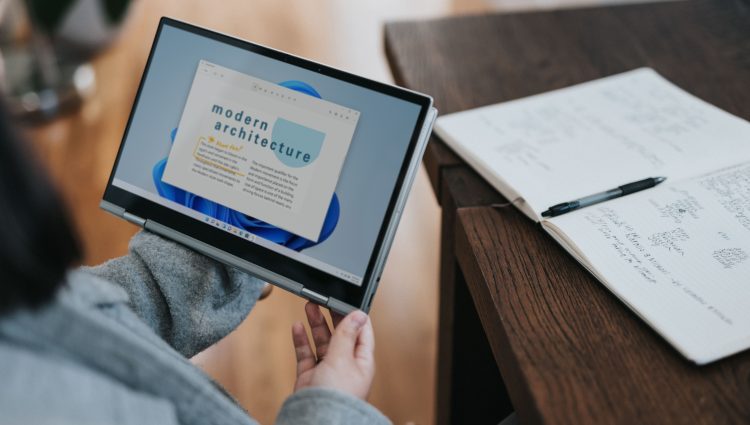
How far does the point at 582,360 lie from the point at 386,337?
3.14 ft

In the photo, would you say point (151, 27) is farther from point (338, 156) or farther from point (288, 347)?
point (338, 156)

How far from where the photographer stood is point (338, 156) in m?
0.62

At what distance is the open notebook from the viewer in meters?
0.54

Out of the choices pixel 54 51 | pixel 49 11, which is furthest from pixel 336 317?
pixel 54 51

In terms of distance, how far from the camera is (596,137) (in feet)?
2.46

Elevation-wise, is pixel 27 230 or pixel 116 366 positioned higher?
pixel 27 230

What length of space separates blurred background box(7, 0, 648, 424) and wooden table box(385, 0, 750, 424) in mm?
233

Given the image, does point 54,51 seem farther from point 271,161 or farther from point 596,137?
point 596,137

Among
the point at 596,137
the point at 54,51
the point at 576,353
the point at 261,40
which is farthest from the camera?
the point at 261,40

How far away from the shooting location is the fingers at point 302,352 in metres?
0.63

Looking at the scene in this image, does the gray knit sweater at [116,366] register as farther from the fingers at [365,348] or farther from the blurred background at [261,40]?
the blurred background at [261,40]

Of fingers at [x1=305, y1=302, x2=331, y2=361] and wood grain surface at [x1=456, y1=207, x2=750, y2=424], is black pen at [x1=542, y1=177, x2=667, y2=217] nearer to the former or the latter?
wood grain surface at [x1=456, y1=207, x2=750, y2=424]

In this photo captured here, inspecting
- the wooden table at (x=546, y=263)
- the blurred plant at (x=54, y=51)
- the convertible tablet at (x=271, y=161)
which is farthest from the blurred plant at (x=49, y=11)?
the convertible tablet at (x=271, y=161)

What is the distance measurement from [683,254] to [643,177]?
4.7 inches
